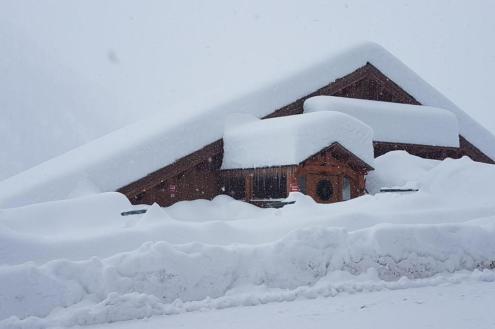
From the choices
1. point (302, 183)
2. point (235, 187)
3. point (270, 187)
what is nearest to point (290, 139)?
point (302, 183)

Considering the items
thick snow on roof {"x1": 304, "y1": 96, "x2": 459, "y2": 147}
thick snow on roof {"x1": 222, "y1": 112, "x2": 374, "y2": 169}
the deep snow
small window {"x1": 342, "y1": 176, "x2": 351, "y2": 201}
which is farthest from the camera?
thick snow on roof {"x1": 304, "y1": 96, "x2": 459, "y2": 147}

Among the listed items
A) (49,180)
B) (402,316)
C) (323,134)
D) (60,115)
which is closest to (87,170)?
(49,180)

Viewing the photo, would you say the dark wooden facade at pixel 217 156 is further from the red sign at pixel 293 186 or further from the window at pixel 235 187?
the red sign at pixel 293 186

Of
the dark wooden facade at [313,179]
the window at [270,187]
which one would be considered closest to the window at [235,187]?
the dark wooden facade at [313,179]

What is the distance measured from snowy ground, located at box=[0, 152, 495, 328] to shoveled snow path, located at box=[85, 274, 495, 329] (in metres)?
0.04

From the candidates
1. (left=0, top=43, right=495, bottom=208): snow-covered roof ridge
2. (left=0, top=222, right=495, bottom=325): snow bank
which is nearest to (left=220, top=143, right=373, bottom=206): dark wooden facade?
(left=0, top=43, right=495, bottom=208): snow-covered roof ridge

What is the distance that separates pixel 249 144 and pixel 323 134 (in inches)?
86.4

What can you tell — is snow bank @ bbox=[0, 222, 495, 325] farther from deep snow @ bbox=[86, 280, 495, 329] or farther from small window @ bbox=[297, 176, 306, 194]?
small window @ bbox=[297, 176, 306, 194]

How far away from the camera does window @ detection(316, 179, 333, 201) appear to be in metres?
15.3

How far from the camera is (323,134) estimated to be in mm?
14492

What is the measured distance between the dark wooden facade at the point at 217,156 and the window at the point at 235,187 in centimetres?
18

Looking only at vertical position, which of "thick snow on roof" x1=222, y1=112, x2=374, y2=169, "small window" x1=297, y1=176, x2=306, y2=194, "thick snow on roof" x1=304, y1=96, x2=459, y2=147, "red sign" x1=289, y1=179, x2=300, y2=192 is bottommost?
"red sign" x1=289, y1=179, x2=300, y2=192

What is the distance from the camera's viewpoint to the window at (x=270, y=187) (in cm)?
1499

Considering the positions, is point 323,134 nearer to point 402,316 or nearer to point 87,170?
point 87,170
